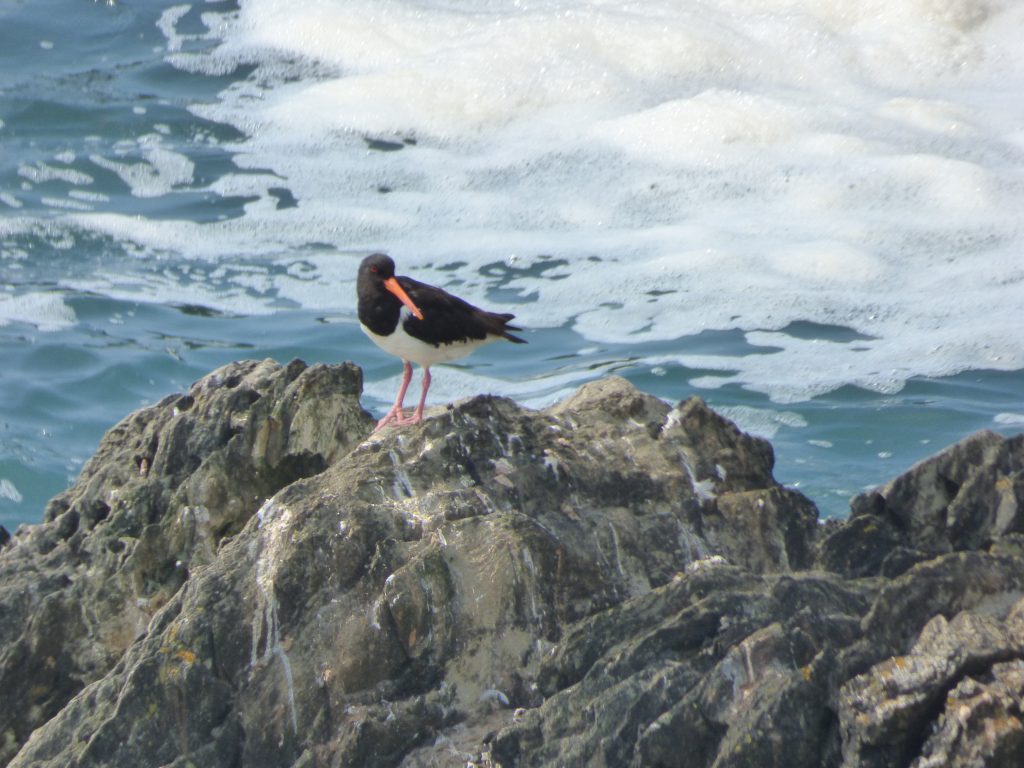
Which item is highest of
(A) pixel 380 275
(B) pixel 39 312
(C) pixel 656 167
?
(A) pixel 380 275

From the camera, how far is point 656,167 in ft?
45.3

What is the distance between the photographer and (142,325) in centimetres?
1233

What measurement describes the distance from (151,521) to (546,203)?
8.62 meters

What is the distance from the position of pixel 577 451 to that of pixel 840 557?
1.01 m

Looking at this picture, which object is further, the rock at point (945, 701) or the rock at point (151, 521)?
the rock at point (151, 521)

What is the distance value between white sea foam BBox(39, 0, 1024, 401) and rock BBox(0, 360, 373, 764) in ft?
21.9

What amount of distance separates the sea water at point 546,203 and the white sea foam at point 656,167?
0.04 metres

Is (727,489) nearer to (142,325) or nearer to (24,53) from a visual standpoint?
(142,325)

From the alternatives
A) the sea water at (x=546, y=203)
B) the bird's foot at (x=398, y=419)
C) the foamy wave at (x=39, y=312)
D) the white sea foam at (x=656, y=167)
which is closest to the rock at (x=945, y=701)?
the bird's foot at (x=398, y=419)

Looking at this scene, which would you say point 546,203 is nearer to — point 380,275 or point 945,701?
point 380,275

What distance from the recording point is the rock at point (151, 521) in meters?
5.05

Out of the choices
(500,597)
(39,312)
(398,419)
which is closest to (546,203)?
(39,312)

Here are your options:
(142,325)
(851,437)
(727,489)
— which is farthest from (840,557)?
(142,325)

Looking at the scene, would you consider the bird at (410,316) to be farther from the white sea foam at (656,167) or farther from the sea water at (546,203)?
the white sea foam at (656,167)
